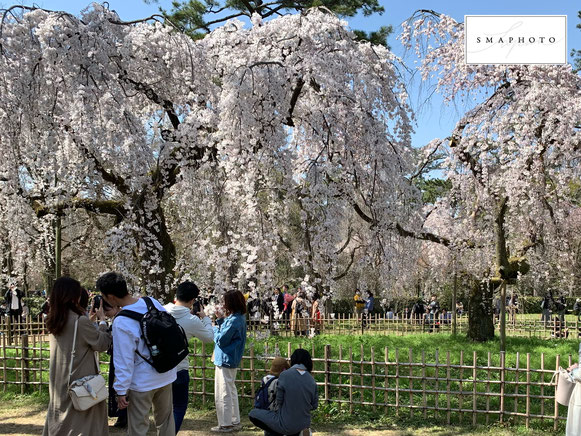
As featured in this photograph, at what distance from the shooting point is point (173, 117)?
25.0ft

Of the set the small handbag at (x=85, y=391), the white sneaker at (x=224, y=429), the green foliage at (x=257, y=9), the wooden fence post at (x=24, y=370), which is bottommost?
the white sneaker at (x=224, y=429)

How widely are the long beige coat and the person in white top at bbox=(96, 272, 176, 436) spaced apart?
0.64 feet

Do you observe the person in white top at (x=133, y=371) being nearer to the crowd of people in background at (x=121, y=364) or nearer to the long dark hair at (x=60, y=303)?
the crowd of people in background at (x=121, y=364)

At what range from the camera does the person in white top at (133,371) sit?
10.8ft

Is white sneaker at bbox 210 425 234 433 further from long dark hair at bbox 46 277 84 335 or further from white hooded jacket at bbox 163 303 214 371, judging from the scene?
long dark hair at bbox 46 277 84 335

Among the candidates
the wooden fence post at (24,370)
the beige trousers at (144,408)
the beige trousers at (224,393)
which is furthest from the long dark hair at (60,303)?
the wooden fence post at (24,370)

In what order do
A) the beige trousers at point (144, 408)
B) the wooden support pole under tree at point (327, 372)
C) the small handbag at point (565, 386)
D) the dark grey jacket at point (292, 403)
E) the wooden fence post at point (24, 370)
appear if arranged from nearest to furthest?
the beige trousers at point (144, 408)
the dark grey jacket at point (292, 403)
the small handbag at point (565, 386)
the wooden support pole under tree at point (327, 372)
the wooden fence post at point (24, 370)

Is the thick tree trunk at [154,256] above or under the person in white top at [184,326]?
above

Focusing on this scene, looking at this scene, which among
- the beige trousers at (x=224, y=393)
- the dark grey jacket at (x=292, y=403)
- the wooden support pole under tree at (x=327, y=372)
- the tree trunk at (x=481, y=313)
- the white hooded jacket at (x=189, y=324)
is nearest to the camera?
the dark grey jacket at (x=292, y=403)

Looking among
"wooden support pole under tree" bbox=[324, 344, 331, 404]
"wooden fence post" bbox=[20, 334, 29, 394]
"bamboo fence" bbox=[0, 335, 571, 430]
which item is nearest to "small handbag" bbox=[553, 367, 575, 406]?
"bamboo fence" bbox=[0, 335, 571, 430]

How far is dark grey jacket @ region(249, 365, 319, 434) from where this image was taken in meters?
3.75

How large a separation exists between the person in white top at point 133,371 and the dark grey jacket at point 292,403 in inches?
28.5

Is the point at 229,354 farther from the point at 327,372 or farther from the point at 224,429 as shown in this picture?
the point at 327,372

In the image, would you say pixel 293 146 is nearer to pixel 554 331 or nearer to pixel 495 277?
pixel 495 277
